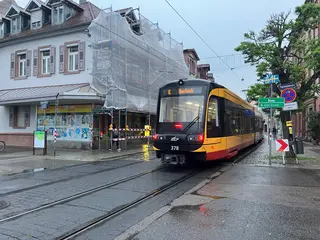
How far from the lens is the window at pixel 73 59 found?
808 inches

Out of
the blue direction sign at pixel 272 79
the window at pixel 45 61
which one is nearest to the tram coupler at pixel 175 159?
the blue direction sign at pixel 272 79

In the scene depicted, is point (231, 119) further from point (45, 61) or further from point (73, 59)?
point (45, 61)

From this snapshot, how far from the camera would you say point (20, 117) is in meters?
23.1

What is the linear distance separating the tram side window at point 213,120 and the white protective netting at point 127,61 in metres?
8.56

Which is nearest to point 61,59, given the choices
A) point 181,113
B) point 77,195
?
point 181,113

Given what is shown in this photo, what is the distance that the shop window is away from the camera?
74.4ft

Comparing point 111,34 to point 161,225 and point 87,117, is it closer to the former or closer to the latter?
point 87,117

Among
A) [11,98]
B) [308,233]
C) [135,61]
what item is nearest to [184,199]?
[308,233]

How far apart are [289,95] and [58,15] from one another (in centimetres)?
1717

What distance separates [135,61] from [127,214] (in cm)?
1636

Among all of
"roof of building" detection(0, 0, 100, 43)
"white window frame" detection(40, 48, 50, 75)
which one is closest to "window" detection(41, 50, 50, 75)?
"white window frame" detection(40, 48, 50, 75)

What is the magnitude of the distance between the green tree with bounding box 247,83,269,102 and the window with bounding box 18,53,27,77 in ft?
55.7

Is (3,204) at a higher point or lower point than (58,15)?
lower

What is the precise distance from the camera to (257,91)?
53.9ft
